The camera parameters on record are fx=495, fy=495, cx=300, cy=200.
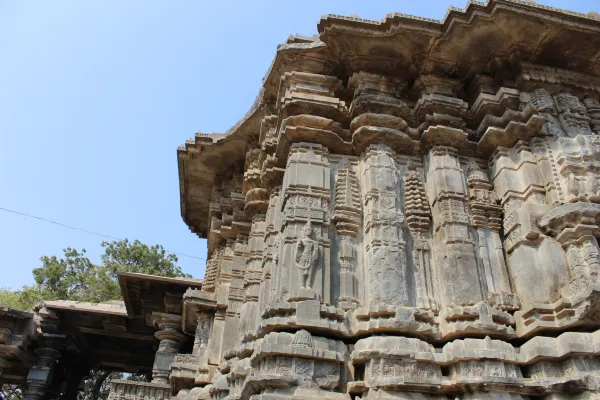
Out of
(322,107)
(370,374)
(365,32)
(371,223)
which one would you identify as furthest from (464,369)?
(365,32)

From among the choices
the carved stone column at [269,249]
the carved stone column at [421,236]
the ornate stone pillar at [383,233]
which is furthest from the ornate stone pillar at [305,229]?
the carved stone column at [421,236]

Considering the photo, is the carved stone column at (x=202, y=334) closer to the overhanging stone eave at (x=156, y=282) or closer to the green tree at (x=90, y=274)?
the overhanging stone eave at (x=156, y=282)

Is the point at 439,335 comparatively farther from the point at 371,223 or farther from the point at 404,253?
the point at 371,223

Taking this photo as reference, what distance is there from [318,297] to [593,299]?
8.14 ft

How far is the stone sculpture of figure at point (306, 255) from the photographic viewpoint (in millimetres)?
5031

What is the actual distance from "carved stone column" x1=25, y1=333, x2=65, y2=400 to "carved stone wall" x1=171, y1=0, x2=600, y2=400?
706 cm

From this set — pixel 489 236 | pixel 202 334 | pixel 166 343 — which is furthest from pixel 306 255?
pixel 166 343

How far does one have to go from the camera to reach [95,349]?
16016 millimetres

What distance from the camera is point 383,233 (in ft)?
18.0

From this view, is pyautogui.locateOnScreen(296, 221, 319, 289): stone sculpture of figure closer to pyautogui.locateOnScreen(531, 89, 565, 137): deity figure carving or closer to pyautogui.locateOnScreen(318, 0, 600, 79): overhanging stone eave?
pyautogui.locateOnScreen(318, 0, 600, 79): overhanging stone eave

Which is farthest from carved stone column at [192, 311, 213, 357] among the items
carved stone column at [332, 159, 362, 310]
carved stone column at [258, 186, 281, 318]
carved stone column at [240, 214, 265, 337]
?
carved stone column at [332, 159, 362, 310]

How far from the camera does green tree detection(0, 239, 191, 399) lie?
2478cm

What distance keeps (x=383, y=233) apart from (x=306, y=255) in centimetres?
94

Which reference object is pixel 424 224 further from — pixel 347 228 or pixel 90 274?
pixel 90 274
